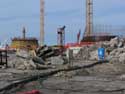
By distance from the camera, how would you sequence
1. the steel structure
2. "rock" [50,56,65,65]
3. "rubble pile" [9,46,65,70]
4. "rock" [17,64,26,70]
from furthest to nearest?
1. the steel structure
2. "rock" [50,56,65,65]
3. "rubble pile" [9,46,65,70]
4. "rock" [17,64,26,70]

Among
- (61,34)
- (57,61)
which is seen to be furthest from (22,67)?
(61,34)

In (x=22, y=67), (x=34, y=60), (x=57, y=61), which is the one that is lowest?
(x=22, y=67)

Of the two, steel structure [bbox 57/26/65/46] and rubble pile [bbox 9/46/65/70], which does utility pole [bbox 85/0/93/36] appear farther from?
rubble pile [bbox 9/46/65/70]

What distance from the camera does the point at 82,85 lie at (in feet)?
55.3

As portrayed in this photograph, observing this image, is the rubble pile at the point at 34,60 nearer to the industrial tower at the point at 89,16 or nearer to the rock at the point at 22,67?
the rock at the point at 22,67

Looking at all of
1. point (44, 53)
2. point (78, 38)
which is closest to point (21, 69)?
point (44, 53)

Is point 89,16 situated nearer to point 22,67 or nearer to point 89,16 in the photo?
point 89,16

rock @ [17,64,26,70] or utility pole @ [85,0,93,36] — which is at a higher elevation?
utility pole @ [85,0,93,36]

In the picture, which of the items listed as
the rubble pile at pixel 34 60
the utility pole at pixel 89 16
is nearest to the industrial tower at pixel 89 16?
the utility pole at pixel 89 16

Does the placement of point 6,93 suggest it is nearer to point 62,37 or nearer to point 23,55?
point 23,55

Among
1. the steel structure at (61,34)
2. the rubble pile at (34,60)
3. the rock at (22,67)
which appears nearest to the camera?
the rock at (22,67)

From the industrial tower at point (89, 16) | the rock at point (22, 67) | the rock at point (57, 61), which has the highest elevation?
Result: the industrial tower at point (89, 16)

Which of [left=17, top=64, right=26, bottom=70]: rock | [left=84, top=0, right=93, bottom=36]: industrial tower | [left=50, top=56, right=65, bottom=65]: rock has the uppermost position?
[left=84, top=0, right=93, bottom=36]: industrial tower

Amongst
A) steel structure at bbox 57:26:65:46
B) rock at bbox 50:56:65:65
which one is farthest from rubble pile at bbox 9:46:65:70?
steel structure at bbox 57:26:65:46
